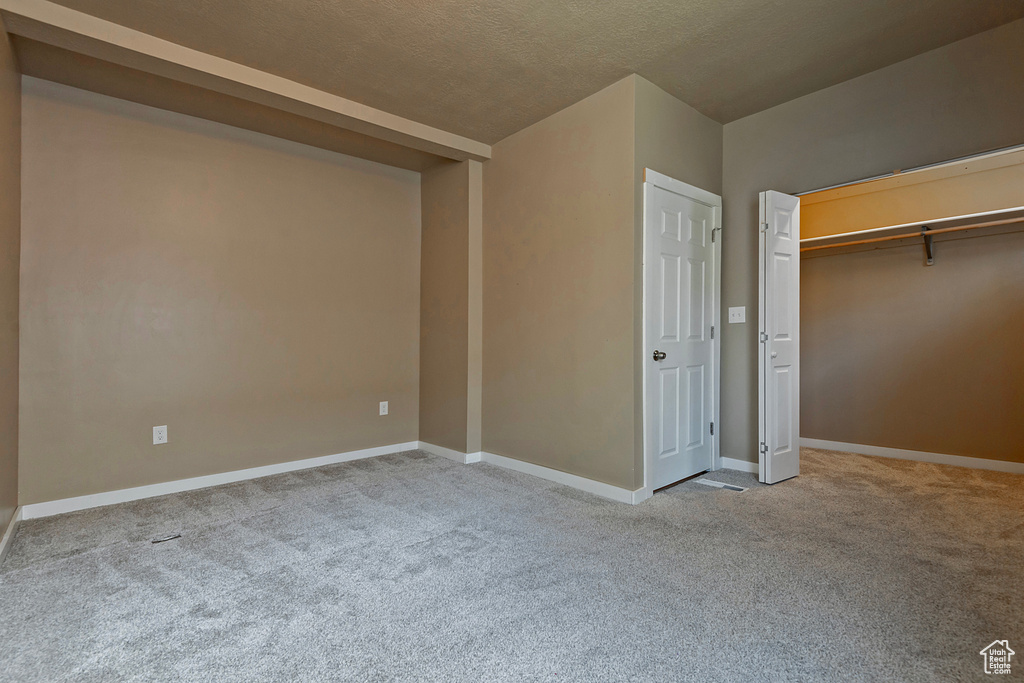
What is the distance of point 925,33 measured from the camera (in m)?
2.91

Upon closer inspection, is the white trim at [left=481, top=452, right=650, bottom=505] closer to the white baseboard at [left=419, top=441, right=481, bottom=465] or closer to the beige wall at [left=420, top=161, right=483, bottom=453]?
the white baseboard at [left=419, top=441, right=481, bottom=465]

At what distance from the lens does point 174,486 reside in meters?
3.59

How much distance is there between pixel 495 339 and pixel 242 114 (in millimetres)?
2556

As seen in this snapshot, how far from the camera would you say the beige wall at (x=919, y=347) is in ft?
13.2

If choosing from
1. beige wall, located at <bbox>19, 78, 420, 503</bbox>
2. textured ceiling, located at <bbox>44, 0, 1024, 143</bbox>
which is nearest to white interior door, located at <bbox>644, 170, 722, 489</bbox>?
textured ceiling, located at <bbox>44, 0, 1024, 143</bbox>

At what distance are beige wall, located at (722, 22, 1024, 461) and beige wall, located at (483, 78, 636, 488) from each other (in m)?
1.26

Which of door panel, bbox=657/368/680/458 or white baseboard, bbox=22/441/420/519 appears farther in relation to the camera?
door panel, bbox=657/368/680/458

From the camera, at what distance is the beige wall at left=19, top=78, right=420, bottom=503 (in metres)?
3.19

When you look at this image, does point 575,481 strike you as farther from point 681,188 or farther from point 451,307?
point 681,188

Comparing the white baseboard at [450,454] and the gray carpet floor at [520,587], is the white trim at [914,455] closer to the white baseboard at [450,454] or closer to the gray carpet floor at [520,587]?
the gray carpet floor at [520,587]

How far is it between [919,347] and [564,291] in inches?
128

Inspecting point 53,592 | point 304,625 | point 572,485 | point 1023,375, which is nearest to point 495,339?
point 572,485

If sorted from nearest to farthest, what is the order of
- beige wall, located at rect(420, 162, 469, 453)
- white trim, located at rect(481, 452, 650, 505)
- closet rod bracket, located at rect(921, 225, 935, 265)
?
white trim, located at rect(481, 452, 650, 505), closet rod bracket, located at rect(921, 225, 935, 265), beige wall, located at rect(420, 162, 469, 453)

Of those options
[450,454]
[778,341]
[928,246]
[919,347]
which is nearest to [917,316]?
[919,347]
